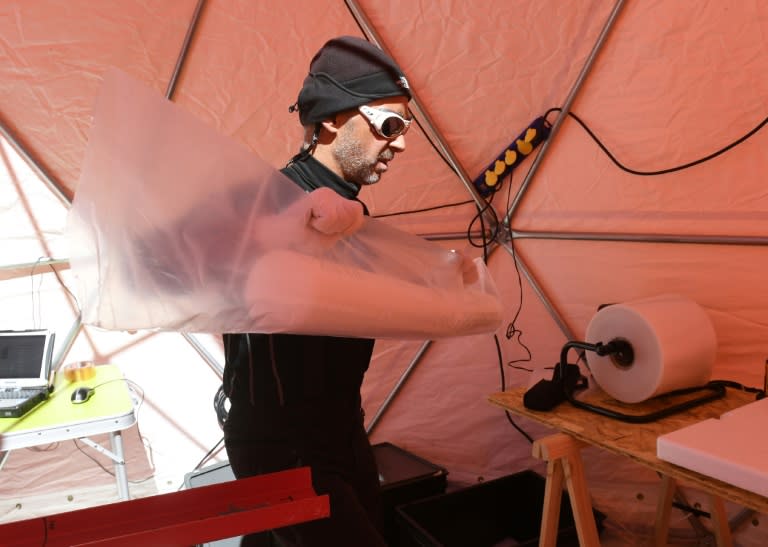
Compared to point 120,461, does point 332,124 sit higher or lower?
higher

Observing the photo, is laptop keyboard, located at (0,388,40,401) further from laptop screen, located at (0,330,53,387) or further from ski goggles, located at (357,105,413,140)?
ski goggles, located at (357,105,413,140)

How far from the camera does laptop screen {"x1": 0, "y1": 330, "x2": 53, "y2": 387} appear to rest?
6.91 ft

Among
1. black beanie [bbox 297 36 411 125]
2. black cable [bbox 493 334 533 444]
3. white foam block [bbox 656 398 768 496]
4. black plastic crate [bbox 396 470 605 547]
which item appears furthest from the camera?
black cable [bbox 493 334 533 444]

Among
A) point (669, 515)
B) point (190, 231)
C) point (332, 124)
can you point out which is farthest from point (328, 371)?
point (669, 515)

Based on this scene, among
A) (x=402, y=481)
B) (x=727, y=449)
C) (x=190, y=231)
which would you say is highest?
(x=190, y=231)

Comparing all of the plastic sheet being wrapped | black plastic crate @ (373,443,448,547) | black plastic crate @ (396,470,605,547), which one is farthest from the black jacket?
black plastic crate @ (373,443,448,547)

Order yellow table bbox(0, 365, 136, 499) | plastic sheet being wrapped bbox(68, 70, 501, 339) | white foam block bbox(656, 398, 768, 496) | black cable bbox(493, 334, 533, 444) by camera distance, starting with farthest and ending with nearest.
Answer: black cable bbox(493, 334, 533, 444) < yellow table bbox(0, 365, 136, 499) < white foam block bbox(656, 398, 768, 496) < plastic sheet being wrapped bbox(68, 70, 501, 339)

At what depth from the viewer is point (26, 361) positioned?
6.96 ft

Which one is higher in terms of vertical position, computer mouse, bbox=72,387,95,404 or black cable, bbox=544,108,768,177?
black cable, bbox=544,108,768,177

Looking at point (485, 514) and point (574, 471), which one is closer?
point (574, 471)

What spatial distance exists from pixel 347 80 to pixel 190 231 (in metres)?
0.57

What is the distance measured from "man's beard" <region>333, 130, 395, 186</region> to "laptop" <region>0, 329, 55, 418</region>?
5.08 ft

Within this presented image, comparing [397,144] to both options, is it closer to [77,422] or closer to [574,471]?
[574,471]

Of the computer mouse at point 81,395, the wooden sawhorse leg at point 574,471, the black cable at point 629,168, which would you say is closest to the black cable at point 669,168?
the black cable at point 629,168
